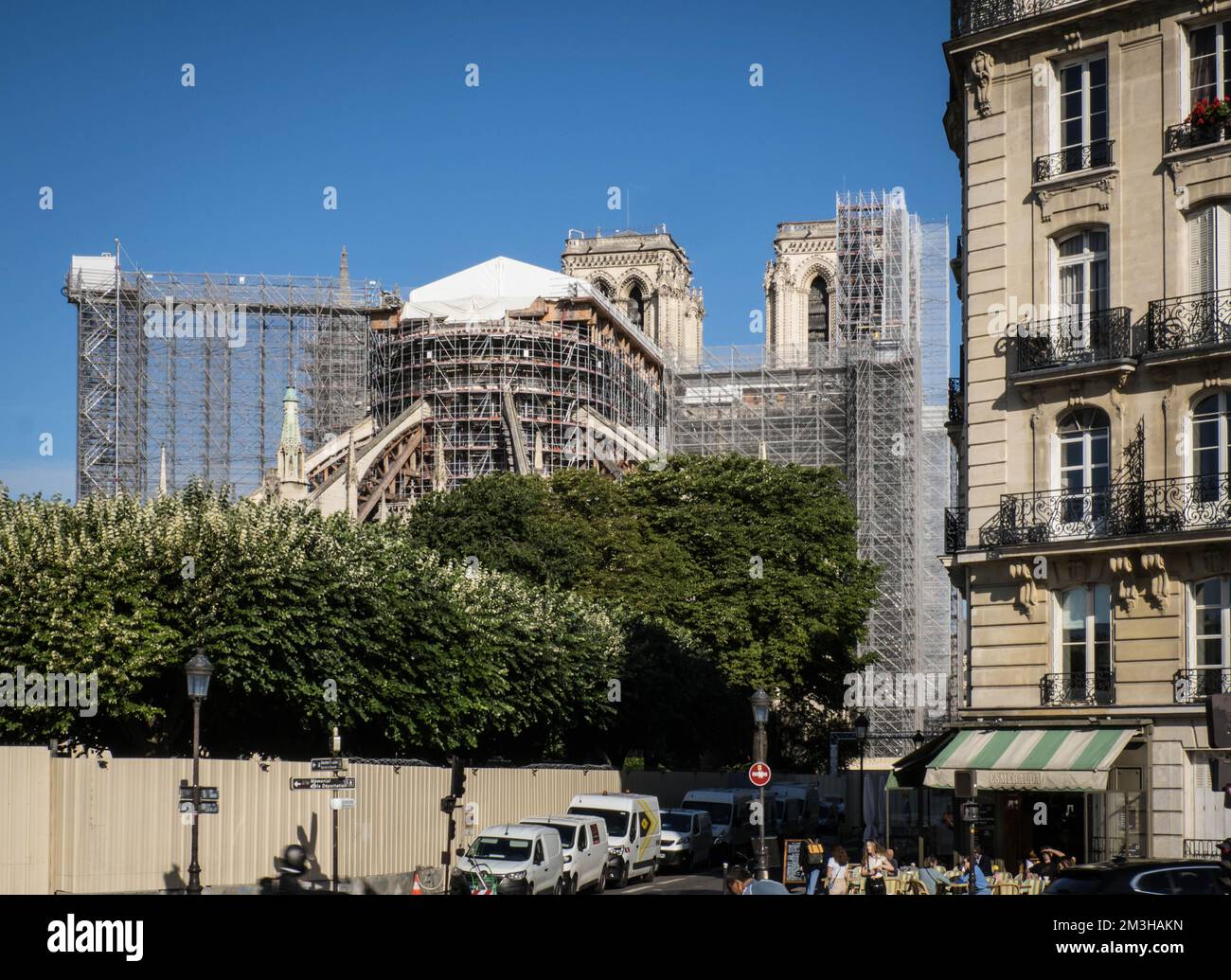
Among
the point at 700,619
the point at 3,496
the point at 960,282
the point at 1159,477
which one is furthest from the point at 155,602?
the point at 700,619

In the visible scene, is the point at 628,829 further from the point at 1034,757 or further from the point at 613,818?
the point at 1034,757

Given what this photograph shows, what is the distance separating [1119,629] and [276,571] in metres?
17.9

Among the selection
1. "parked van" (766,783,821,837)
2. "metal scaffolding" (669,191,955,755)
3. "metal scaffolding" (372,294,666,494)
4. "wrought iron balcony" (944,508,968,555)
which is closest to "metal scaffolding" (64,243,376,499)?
"metal scaffolding" (372,294,666,494)

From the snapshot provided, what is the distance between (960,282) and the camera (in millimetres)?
32562

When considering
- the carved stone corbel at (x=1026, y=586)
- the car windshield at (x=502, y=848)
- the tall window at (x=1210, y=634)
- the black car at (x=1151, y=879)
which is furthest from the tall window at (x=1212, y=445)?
the car windshield at (x=502, y=848)

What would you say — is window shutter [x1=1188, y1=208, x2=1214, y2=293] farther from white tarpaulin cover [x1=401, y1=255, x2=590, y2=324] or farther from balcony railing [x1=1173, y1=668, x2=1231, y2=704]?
white tarpaulin cover [x1=401, y1=255, x2=590, y2=324]

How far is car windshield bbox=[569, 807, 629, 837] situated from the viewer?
37625mm

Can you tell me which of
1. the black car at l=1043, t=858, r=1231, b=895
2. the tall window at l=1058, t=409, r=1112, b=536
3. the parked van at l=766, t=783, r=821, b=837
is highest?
the tall window at l=1058, t=409, r=1112, b=536

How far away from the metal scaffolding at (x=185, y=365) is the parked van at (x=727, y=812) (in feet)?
135

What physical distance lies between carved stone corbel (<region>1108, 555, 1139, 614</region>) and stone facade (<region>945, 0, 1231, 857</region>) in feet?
0.11

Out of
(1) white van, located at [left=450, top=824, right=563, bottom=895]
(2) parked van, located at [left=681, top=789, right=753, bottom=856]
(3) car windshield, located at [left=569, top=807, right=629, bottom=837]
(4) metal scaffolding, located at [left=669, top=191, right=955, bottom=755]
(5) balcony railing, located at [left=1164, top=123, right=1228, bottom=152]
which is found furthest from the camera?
(4) metal scaffolding, located at [left=669, top=191, right=955, bottom=755]

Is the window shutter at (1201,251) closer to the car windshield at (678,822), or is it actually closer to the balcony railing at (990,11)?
the balcony railing at (990,11)

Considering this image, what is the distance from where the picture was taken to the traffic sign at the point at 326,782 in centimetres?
2728
